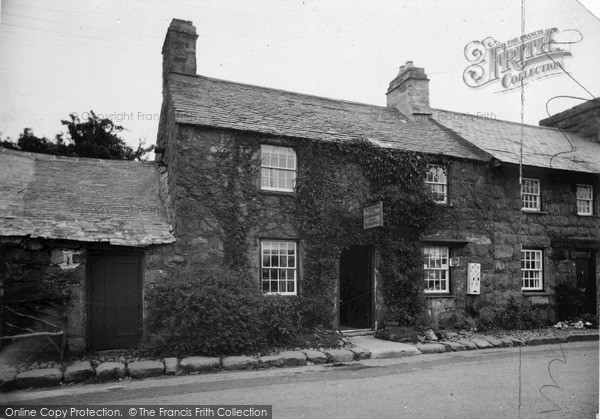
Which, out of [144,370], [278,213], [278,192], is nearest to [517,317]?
[278,213]

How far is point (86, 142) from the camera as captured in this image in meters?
23.4

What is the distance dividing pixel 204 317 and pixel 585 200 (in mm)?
14618

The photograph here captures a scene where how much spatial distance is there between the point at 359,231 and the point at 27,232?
8.13m

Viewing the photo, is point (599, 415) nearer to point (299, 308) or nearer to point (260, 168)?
point (299, 308)

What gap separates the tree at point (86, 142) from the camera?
22484 millimetres

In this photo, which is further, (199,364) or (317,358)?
(317,358)

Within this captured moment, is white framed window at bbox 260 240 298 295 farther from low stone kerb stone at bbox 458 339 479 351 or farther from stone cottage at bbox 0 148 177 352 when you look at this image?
low stone kerb stone at bbox 458 339 479 351

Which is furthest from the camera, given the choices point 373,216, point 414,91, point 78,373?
point 414,91

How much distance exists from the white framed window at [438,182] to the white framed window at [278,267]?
486cm

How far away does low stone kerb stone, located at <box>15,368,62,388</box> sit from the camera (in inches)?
294

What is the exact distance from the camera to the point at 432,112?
1759 cm

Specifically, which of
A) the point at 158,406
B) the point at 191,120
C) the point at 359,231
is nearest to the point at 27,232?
the point at 191,120

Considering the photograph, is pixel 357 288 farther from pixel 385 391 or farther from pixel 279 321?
pixel 385 391

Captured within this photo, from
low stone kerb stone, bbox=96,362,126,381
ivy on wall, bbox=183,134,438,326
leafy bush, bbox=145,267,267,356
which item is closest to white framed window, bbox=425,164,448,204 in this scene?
ivy on wall, bbox=183,134,438,326
